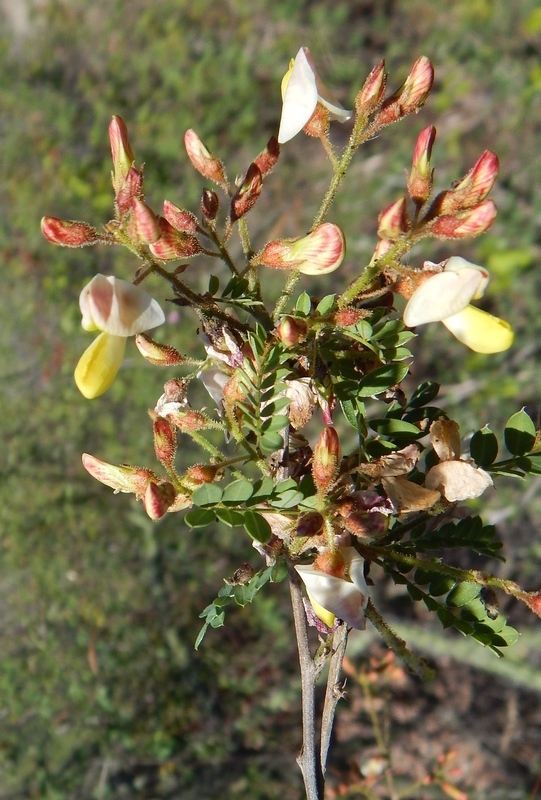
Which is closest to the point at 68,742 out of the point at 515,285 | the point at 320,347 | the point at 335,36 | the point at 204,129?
the point at 320,347

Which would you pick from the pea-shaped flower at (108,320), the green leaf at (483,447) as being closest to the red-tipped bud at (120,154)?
the pea-shaped flower at (108,320)

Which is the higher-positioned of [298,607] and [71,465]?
[298,607]

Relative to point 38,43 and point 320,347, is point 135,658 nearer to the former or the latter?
point 320,347

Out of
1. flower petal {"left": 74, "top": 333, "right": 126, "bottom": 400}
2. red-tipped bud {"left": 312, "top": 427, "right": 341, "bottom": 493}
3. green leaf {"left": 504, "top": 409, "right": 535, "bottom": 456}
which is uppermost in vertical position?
flower petal {"left": 74, "top": 333, "right": 126, "bottom": 400}

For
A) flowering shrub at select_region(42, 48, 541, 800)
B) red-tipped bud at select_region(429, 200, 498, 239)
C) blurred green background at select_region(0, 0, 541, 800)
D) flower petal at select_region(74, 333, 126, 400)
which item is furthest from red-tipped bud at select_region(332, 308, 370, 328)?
blurred green background at select_region(0, 0, 541, 800)

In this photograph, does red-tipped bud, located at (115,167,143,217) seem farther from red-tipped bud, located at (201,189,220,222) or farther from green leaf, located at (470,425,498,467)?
green leaf, located at (470,425,498,467)

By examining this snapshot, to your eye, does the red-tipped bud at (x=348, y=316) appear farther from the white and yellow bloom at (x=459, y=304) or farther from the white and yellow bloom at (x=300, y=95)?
the white and yellow bloom at (x=300, y=95)

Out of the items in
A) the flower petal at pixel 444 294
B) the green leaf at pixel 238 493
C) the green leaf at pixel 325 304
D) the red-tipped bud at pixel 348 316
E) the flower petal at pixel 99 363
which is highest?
the flower petal at pixel 444 294
